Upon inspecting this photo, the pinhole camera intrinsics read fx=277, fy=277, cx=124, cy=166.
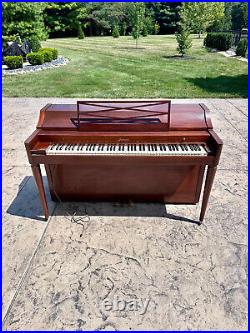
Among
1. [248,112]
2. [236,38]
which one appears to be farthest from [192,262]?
[236,38]

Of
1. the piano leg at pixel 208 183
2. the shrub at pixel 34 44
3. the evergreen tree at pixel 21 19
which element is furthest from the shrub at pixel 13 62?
the piano leg at pixel 208 183

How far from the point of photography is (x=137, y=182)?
358 cm

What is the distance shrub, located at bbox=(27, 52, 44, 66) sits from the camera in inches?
563

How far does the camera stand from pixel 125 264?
298 cm

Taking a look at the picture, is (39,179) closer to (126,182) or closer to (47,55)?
(126,182)

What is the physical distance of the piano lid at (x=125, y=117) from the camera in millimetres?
3072

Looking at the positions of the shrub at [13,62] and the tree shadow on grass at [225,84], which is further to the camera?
the shrub at [13,62]

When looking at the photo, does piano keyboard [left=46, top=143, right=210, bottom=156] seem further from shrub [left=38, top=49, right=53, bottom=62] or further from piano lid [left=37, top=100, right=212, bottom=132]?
shrub [left=38, top=49, right=53, bottom=62]

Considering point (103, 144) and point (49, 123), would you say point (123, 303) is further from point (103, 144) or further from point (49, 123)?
point (49, 123)

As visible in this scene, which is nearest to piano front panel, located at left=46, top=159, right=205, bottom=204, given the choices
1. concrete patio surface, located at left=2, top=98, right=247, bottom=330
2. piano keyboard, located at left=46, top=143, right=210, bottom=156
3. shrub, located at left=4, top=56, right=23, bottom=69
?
concrete patio surface, located at left=2, top=98, right=247, bottom=330

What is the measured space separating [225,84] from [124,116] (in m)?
9.04

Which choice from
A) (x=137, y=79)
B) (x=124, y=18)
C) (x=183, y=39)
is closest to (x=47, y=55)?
(x=137, y=79)

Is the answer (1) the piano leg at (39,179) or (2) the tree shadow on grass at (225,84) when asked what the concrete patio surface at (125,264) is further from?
(2) the tree shadow on grass at (225,84)

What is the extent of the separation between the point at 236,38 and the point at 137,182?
23401 mm
